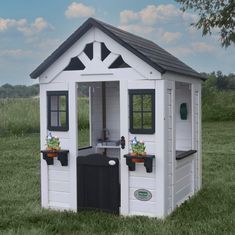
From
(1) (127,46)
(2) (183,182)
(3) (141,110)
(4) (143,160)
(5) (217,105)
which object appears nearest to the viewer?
(4) (143,160)

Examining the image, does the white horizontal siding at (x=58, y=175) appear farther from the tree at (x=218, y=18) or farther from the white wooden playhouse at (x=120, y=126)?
the tree at (x=218, y=18)

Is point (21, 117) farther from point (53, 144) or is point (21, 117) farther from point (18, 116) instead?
point (53, 144)

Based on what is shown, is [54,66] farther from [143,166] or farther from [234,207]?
[234,207]

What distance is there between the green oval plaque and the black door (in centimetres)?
32

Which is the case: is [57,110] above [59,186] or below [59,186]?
above

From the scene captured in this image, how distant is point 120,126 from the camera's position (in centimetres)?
696

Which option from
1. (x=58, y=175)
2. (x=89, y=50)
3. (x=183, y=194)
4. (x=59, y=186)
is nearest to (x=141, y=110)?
(x=89, y=50)

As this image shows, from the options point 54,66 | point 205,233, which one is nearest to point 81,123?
point 54,66

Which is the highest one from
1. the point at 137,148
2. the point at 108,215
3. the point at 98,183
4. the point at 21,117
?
the point at 21,117

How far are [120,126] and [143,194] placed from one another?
3.67 ft

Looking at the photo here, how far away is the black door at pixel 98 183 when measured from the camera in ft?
23.3

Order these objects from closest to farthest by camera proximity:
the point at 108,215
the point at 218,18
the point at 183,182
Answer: the point at 108,215
the point at 183,182
the point at 218,18

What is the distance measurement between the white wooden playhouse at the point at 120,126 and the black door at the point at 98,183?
2 cm

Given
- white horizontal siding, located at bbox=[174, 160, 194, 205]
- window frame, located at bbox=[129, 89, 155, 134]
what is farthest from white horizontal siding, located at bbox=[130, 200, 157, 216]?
window frame, located at bbox=[129, 89, 155, 134]
